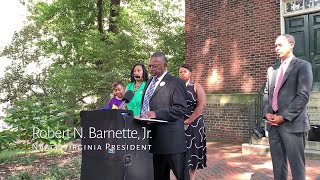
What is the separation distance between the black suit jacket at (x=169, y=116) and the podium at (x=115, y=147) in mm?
181

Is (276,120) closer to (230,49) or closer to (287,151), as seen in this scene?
(287,151)

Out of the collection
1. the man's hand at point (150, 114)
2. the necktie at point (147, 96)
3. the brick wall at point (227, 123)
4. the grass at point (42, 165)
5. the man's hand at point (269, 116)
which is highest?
the necktie at point (147, 96)

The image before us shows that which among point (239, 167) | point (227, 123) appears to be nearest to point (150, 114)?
point (239, 167)

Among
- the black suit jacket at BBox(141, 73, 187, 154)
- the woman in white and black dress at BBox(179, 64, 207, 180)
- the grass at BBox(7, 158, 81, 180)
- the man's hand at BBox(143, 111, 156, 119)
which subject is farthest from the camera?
the grass at BBox(7, 158, 81, 180)

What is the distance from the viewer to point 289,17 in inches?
400

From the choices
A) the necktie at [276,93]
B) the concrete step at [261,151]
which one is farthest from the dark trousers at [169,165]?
the concrete step at [261,151]

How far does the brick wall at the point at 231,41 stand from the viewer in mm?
10312

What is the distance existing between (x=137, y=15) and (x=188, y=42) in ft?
12.5

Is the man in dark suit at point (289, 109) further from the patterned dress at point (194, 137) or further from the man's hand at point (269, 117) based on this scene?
the patterned dress at point (194, 137)

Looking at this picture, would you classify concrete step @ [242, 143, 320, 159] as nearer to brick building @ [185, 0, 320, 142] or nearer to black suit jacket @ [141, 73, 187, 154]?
brick building @ [185, 0, 320, 142]

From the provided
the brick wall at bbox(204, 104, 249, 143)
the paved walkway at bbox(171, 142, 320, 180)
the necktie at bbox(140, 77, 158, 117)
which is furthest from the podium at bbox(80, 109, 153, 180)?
the brick wall at bbox(204, 104, 249, 143)

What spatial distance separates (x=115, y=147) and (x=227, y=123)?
8.17 m

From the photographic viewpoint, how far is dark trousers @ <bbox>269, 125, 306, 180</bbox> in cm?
365

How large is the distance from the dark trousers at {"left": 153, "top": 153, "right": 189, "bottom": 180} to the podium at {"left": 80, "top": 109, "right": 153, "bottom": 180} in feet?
0.93
